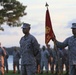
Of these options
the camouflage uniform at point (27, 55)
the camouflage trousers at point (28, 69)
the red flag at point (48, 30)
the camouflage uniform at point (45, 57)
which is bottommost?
the camouflage uniform at point (45, 57)

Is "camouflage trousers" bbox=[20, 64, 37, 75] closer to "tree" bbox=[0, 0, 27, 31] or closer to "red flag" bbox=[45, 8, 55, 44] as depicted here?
"red flag" bbox=[45, 8, 55, 44]

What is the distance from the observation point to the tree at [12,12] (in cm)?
4255

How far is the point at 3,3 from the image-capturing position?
42719mm

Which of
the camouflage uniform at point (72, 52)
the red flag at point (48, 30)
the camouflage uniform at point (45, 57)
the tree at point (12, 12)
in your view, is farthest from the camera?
the tree at point (12, 12)

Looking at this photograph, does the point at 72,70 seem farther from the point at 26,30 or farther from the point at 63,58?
the point at 63,58

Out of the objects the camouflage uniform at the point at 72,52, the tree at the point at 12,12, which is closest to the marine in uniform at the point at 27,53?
the camouflage uniform at the point at 72,52

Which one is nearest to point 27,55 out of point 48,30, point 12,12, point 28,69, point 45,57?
point 28,69

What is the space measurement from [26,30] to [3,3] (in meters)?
30.9

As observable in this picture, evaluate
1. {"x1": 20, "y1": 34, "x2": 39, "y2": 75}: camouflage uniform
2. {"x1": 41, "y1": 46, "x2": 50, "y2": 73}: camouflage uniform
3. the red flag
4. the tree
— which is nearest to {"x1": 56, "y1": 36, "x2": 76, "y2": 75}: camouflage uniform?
the red flag

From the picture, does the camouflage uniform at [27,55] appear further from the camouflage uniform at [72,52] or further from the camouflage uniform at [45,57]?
the camouflage uniform at [45,57]

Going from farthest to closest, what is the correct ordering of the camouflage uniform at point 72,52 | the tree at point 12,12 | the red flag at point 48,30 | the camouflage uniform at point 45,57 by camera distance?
the tree at point 12,12
the camouflage uniform at point 45,57
the red flag at point 48,30
the camouflage uniform at point 72,52

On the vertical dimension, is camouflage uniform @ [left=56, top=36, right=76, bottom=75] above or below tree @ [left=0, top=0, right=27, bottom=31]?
above

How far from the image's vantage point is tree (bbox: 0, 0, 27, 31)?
140 ft

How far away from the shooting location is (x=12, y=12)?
43.3 m
